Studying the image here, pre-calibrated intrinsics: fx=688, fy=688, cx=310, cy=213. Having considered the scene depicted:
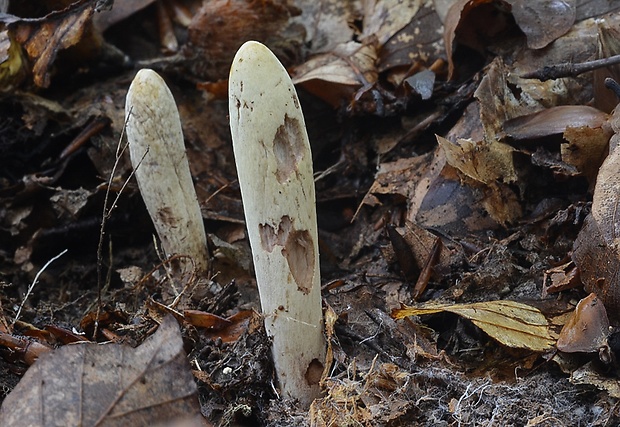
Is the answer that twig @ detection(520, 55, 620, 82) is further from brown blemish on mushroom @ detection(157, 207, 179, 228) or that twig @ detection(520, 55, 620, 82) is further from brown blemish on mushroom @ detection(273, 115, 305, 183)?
brown blemish on mushroom @ detection(157, 207, 179, 228)

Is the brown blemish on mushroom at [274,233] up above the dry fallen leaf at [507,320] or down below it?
above

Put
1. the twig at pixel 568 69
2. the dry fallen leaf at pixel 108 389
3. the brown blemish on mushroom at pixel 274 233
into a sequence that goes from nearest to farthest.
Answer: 1. the dry fallen leaf at pixel 108 389
2. the brown blemish on mushroom at pixel 274 233
3. the twig at pixel 568 69

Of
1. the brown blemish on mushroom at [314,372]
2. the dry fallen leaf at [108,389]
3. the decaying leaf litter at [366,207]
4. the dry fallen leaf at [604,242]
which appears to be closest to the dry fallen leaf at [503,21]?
the decaying leaf litter at [366,207]

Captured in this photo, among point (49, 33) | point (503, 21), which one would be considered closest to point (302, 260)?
point (503, 21)

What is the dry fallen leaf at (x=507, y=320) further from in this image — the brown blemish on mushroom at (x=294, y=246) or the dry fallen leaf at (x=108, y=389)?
the dry fallen leaf at (x=108, y=389)

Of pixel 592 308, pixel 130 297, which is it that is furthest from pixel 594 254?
pixel 130 297

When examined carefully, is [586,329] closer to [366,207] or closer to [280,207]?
[280,207]

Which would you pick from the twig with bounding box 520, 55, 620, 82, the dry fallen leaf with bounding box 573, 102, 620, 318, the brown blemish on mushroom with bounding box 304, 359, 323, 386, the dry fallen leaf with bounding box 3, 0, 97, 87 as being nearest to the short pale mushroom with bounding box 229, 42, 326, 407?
the brown blemish on mushroom with bounding box 304, 359, 323, 386
